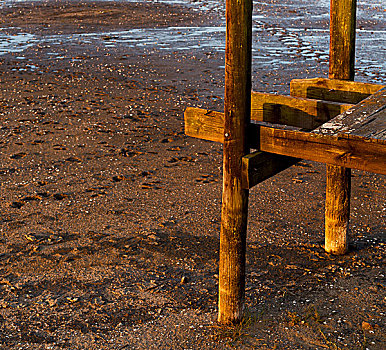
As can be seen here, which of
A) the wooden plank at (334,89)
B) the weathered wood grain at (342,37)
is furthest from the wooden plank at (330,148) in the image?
the weathered wood grain at (342,37)

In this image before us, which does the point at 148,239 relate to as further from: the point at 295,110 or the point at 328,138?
the point at 328,138

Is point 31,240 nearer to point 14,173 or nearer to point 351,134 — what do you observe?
point 14,173

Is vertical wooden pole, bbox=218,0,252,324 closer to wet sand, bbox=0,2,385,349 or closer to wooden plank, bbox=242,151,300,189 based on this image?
wooden plank, bbox=242,151,300,189

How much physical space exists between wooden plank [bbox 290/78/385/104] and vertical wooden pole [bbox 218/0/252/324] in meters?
1.50

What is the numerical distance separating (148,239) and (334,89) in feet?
8.54

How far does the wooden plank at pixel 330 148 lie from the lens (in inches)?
147

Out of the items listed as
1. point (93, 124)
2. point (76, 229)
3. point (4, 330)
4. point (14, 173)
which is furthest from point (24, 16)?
point (4, 330)

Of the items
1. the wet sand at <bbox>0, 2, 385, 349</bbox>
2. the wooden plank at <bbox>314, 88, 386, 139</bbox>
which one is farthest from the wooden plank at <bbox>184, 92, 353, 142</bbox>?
the wet sand at <bbox>0, 2, 385, 349</bbox>

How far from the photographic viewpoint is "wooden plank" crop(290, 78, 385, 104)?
5.23 m

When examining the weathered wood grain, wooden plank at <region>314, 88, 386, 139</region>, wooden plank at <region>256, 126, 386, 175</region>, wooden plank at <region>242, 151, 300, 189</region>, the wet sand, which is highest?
the weathered wood grain

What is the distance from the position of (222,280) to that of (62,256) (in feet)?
6.89

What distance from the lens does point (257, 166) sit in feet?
13.8

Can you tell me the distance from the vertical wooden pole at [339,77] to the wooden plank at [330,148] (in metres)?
1.60

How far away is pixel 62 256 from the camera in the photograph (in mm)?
5957
